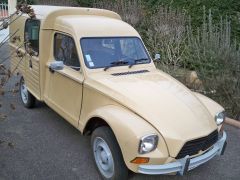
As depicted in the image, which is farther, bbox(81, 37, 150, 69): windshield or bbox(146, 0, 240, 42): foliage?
bbox(146, 0, 240, 42): foliage

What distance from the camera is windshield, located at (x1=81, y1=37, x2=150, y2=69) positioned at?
4.77 meters

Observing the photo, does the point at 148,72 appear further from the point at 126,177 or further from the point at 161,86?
the point at 126,177

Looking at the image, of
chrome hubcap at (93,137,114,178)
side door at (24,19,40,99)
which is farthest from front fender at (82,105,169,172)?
side door at (24,19,40,99)

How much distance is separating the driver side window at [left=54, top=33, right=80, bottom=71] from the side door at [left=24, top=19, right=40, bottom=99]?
0.44 m

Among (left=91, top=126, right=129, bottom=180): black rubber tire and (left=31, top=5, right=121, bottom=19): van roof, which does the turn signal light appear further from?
(left=31, top=5, right=121, bottom=19): van roof

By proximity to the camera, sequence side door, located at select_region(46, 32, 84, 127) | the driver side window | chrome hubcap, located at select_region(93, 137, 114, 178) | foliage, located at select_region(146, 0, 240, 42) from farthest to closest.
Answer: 1. foliage, located at select_region(146, 0, 240, 42)
2. the driver side window
3. side door, located at select_region(46, 32, 84, 127)
4. chrome hubcap, located at select_region(93, 137, 114, 178)

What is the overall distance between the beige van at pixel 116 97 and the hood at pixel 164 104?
0.03 feet

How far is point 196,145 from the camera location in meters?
3.74

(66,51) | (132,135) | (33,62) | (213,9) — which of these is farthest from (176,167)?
(213,9)

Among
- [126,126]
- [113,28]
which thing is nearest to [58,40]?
[113,28]

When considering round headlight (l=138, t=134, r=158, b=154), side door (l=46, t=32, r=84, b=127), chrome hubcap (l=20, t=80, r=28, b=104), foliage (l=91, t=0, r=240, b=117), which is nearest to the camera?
round headlight (l=138, t=134, r=158, b=154)

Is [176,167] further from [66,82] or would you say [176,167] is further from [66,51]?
[66,51]

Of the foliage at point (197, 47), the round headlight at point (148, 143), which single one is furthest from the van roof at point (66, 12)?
the round headlight at point (148, 143)

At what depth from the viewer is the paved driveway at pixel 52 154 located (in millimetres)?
4328
